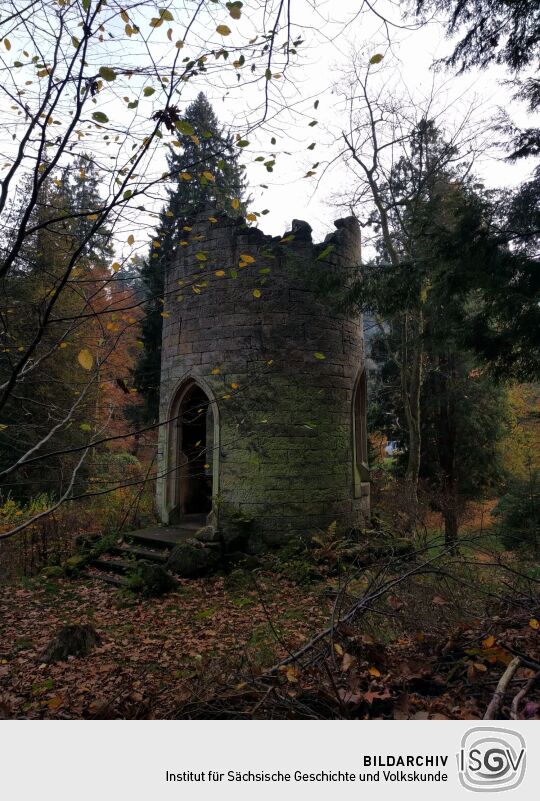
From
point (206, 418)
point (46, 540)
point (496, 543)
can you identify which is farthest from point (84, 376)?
point (496, 543)

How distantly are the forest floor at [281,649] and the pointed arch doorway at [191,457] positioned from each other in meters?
1.87

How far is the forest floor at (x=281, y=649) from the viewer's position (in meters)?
2.40

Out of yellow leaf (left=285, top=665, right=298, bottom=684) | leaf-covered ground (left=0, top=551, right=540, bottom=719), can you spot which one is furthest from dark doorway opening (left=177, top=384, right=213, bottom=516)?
yellow leaf (left=285, top=665, right=298, bottom=684)

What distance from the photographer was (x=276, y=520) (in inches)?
285

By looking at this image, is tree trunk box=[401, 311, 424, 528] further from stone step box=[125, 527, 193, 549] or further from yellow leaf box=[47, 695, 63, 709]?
yellow leaf box=[47, 695, 63, 709]

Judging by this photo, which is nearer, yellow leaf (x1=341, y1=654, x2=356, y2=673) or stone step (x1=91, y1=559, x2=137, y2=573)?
yellow leaf (x1=341, y1=654, x2=356, y2=673)

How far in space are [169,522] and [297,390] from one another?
328 cm

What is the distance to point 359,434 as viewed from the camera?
8.91 m

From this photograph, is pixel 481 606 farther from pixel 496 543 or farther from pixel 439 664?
pixel 496 543

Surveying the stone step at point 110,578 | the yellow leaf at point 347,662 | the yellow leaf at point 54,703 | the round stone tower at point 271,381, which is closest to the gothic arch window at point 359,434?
the round stone tower at point 271,381
